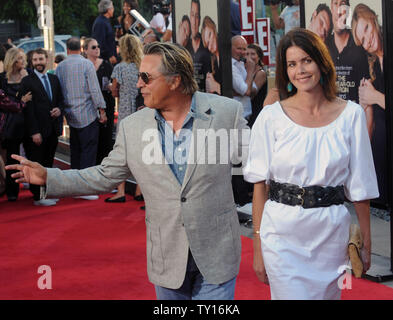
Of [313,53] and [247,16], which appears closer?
[313,53]

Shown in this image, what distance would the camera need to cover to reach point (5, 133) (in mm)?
10211

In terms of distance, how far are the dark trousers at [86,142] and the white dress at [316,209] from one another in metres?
7.21

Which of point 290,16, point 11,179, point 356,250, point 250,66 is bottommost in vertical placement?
point 11,179

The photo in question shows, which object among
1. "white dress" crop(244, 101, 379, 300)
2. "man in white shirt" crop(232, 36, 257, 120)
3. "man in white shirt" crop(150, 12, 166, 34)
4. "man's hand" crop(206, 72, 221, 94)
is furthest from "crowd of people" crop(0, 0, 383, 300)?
"man in white shirt" crop(150, 12, 166, 34)

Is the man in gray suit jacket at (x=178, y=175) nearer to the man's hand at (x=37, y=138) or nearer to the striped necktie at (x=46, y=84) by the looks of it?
the man's hand at (x=37, y=138)

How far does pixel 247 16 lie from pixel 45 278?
5.41 metres

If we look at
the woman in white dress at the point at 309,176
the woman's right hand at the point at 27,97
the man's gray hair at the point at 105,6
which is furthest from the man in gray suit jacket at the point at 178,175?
the man's gray hair at the point at 105,6

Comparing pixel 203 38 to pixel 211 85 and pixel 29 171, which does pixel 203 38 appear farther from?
pixel 29 171

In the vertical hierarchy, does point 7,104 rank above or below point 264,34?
below

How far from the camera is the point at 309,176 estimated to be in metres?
3.38

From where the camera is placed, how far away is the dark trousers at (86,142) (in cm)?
1044

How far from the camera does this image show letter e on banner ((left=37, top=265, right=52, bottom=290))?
245 inches

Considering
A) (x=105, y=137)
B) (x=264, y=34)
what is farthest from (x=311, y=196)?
(x=264, y=34)

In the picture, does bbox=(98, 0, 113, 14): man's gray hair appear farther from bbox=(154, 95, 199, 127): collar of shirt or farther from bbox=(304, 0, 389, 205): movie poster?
bbox=(154, 95, 199, 127): collar of shirt
